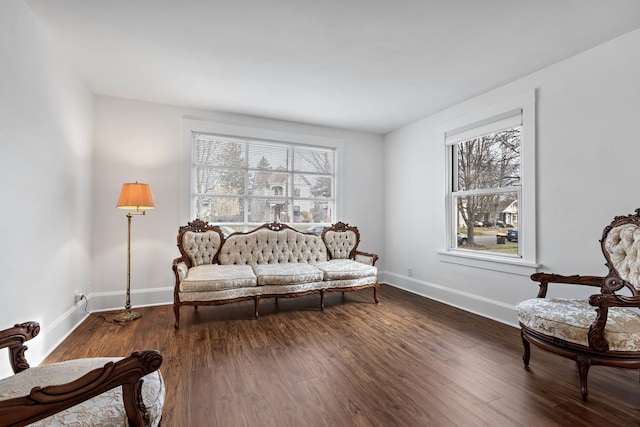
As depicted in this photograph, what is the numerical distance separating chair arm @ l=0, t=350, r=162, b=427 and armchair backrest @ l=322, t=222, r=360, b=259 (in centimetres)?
363

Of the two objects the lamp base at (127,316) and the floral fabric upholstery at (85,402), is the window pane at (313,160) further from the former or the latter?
the floral fabric upholstery at (85,402)

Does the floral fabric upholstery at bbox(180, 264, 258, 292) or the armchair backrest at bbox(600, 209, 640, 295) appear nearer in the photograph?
the armchair backrest at bbox(600, 209, 640, 295)

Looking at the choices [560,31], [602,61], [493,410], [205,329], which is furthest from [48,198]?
[602,61]

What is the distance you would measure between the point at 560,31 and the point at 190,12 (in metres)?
2.95

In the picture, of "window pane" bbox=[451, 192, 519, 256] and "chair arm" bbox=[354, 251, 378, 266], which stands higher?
"window pane" bbox=[451, 192, 519, 256]

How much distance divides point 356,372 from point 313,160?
11.4 ft

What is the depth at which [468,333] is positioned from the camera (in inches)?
117

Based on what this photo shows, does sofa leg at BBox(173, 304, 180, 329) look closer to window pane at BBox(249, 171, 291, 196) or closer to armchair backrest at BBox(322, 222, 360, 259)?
window pane at BBox(249, 171, 291, 196)

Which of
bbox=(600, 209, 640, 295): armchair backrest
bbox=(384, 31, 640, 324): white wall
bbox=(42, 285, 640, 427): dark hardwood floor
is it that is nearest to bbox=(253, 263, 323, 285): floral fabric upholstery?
bbox=(42, 285, 640, 427): dark hardwood floor

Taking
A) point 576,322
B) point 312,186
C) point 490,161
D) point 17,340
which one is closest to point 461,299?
point 490,161

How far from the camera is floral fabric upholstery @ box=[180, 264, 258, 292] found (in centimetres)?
315

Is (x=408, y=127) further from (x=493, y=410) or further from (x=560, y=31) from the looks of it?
(x=493, y=410)

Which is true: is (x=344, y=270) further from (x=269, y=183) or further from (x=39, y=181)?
(x=39, y=181)

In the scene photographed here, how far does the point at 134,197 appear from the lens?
3305 millimetres
